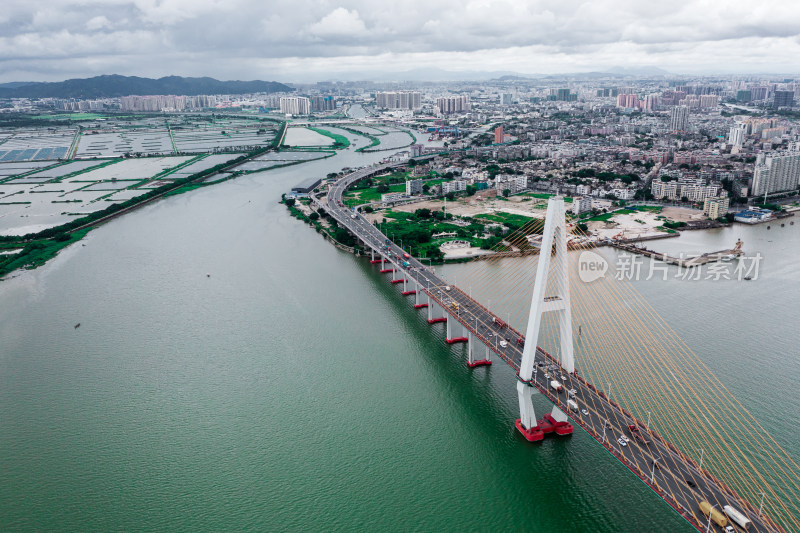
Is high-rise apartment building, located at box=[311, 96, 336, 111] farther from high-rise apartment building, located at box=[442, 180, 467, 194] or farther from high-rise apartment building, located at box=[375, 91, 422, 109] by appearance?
high-rise apartment building, located at box=[442, 180, 467, 194]

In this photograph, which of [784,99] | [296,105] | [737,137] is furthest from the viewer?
[296,105]

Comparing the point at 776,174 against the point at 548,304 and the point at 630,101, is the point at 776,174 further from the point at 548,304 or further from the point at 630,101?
the point at 630,101

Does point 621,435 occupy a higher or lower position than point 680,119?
lower

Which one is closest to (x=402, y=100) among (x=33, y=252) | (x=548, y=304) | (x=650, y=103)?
(x=650, y=103)

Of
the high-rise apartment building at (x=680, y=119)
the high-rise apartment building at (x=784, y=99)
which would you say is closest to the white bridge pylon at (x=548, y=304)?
the high-rise apartment building at (x=680, y=119)

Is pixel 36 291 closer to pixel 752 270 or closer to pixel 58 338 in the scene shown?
pixel 58 338

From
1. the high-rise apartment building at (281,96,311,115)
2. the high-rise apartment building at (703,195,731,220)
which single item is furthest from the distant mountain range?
the high-rise apartment building at (703,195,731,220)
